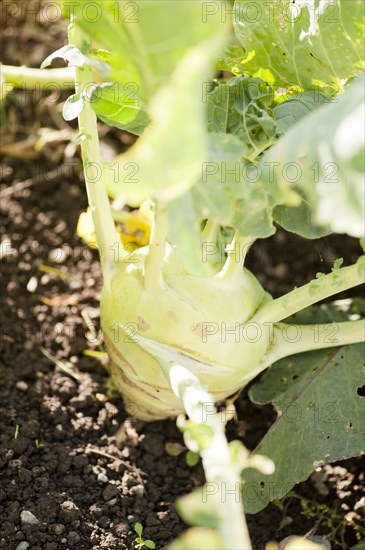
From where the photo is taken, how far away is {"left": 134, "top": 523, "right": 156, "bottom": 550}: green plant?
177 cm

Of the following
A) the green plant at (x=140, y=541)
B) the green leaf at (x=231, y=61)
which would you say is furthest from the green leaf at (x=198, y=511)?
A: the green leaf at (x=231, y=61)

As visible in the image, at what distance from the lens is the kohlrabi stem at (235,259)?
172 cm

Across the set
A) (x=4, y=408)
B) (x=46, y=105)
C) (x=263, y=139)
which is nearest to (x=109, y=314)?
(x=4, y=408)

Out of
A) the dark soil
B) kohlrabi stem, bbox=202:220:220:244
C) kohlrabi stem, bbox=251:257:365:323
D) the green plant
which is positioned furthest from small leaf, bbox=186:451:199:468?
kohlrabi stem, bbox=202:220:220:244

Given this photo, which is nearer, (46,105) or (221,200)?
(221,200)

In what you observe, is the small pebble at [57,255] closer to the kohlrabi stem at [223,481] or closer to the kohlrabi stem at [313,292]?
the kohlrabi stem at [313,292]

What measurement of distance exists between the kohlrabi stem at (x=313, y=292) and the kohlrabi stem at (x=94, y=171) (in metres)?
0.39

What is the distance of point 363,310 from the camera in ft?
7.33

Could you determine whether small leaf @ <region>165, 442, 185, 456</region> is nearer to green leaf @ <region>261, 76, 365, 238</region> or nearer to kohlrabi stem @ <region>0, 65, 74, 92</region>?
green leaf @ <region>261, 76, 365, 238</region>

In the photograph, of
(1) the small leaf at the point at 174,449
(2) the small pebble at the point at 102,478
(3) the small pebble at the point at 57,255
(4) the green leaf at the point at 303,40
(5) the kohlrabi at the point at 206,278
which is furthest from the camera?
(3) the small pebble at the point at 57,255

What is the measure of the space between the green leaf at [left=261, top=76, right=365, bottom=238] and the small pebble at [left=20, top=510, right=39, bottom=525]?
93cm

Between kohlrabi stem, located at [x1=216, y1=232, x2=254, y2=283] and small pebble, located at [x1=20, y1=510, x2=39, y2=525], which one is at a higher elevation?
kohlrabi stem, located at [x1=216, y1=232, x2=254, y2=283]

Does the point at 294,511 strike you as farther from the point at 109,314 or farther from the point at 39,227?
the point at 39,227

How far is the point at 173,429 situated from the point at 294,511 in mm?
381
